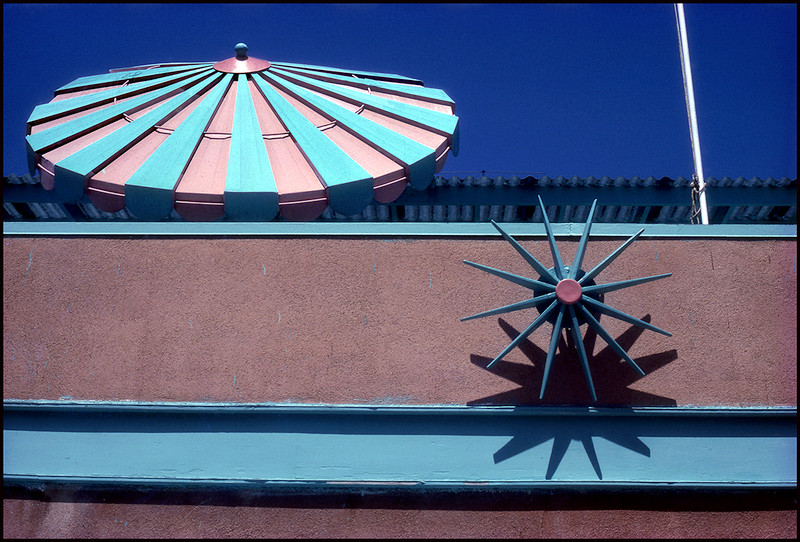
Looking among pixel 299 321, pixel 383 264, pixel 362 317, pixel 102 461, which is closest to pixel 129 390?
pixel 102 461

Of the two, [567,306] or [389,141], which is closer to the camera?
[567,306]

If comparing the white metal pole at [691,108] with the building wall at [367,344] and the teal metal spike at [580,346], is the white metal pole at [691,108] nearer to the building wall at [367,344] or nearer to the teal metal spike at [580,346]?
the building wall at [367,344]

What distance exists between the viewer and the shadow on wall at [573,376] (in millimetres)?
7328

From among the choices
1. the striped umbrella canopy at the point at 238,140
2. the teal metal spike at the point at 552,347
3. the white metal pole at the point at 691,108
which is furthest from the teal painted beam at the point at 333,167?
the white metal pole at the point at 691,108

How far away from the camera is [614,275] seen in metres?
Result: 8.07

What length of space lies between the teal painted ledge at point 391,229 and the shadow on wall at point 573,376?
145 cm

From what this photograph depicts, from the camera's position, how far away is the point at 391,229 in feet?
27.2

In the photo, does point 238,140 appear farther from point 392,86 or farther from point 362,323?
point 362,323

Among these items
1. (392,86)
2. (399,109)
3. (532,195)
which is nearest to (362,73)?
(392,86)

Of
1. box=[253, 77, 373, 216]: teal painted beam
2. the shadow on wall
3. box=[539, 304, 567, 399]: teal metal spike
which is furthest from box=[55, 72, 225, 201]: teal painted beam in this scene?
box=[539, 304, 567, 399]: teal metal spike

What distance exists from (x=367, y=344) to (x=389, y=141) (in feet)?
9.25

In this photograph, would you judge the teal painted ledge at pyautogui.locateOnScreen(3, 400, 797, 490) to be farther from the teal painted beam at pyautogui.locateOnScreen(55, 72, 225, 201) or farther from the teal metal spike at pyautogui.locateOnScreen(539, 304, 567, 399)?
the teal painted beam at pyautogui.locateOnScreen(55, 72, 225, 201)

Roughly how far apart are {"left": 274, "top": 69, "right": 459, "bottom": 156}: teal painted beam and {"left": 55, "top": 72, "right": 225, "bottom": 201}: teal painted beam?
6.21ft

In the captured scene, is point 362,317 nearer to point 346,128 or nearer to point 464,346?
point 464,346
